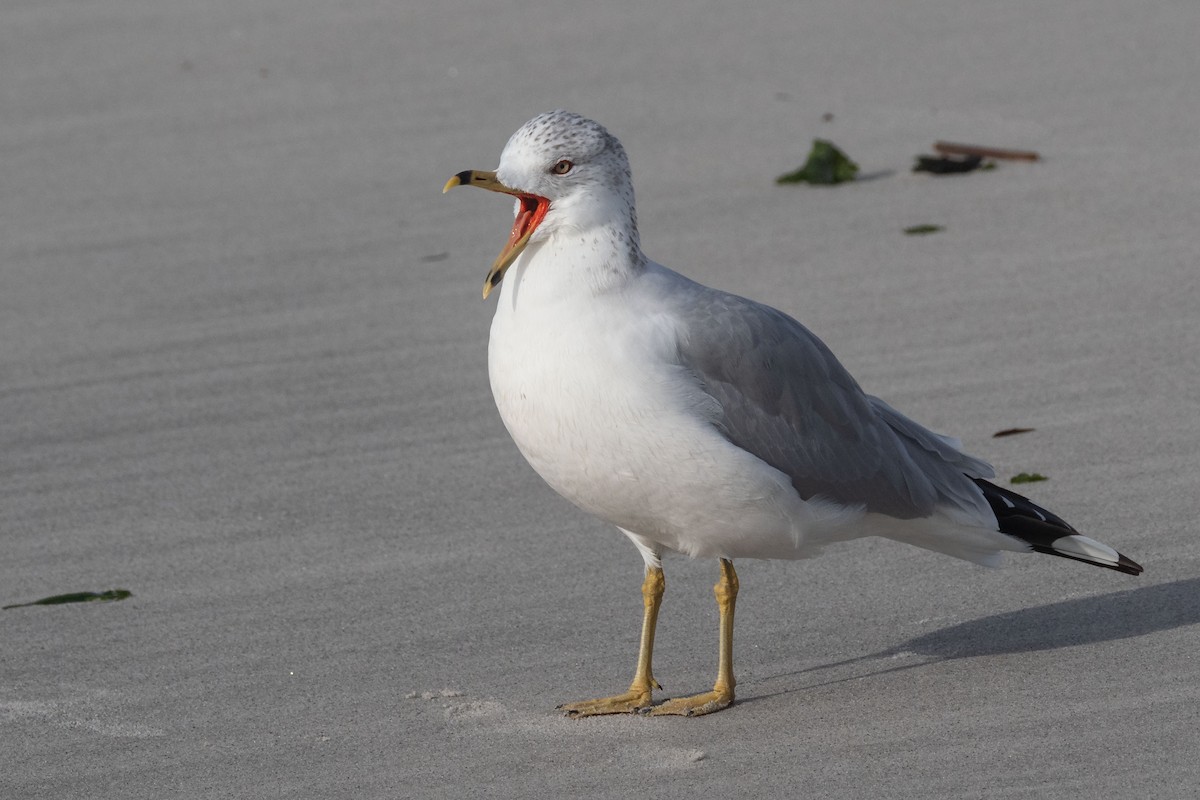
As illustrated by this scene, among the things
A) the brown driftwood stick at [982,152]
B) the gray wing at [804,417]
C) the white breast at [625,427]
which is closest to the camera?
the white breast at [625,427]

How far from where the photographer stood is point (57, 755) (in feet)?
13.8

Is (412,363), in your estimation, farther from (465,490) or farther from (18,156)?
(18,156)

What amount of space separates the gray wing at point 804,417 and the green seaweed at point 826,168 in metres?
4.30

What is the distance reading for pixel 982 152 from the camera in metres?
8.80

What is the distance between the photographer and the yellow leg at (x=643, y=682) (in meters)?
4.31

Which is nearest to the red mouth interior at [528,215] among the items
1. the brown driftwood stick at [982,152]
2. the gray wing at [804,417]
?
the gray wing at [804,417]

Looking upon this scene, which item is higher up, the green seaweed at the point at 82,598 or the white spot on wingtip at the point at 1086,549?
the white spot on wingtip at the point at 1086,549

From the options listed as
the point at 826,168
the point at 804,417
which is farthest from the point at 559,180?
the point at 826,168

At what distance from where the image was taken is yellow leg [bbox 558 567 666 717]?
4312 mm

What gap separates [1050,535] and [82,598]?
264 cm

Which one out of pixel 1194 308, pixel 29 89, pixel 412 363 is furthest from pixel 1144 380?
pixel 29 89

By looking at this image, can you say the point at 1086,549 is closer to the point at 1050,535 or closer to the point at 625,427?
the point at 1050,535

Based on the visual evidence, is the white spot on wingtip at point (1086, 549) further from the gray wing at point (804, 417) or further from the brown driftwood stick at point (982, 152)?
the brown driftwood stick at point (982, 152)

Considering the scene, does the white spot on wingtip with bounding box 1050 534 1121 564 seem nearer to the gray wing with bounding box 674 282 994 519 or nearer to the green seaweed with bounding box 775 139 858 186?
the gray wing with bounding box 674 282 994 519
